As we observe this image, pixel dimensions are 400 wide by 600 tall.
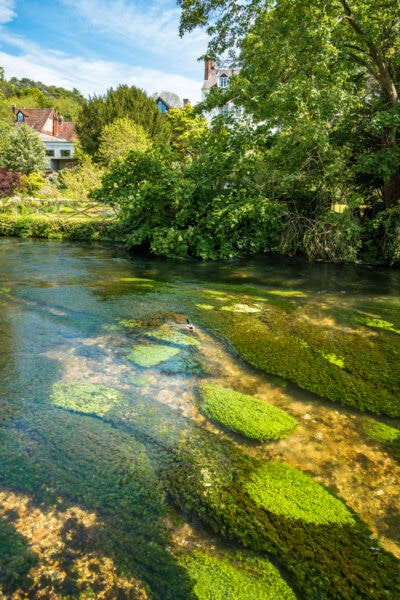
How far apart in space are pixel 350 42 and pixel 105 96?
31.1m

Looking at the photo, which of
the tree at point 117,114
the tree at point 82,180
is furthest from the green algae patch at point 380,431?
the tree at point 117,114

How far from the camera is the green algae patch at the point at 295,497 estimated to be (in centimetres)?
317

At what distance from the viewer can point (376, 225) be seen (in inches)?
534

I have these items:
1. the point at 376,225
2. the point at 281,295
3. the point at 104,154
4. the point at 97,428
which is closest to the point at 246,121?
the point at 376,225

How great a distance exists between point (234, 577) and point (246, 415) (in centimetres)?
198

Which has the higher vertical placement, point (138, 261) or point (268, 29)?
point (268, 29)

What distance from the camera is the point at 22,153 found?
39094mm

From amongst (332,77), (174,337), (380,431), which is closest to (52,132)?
(332,77)

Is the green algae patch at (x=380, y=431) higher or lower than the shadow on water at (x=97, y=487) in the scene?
higher

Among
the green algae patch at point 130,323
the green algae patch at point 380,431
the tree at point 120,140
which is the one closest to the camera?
the green algae patch at point 380,431

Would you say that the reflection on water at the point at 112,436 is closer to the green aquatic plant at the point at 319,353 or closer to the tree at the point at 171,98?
the green aquatic plant at the point at 319,353

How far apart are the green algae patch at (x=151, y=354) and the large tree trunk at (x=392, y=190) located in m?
12.0

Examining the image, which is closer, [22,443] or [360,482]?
[360,482]

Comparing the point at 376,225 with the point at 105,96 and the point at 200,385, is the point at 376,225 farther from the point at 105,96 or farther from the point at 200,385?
the point at 105,96
